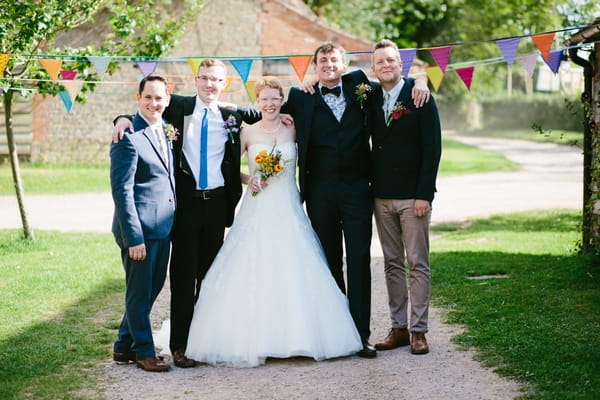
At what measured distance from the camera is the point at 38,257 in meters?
10.2

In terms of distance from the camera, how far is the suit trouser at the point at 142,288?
5.30 m

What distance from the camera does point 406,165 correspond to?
18.7 feet

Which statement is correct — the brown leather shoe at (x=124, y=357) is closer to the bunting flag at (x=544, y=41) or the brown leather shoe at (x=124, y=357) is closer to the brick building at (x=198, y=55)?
the bunting flag at (x=544, y=41)

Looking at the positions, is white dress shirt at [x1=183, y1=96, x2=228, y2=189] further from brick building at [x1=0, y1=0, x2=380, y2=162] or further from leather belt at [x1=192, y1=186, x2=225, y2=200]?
brick building at [x1=0, y1=0, x2=380, y2=162]

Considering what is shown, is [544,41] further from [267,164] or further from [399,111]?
[267,164]

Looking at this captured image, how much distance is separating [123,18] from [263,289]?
22.8 ft

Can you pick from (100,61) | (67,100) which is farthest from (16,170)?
(100,61)

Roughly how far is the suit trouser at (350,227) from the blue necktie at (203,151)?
75 cm

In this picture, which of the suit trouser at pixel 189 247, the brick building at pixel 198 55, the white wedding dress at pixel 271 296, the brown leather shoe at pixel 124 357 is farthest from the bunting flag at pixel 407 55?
the brick building at pixel 198 55

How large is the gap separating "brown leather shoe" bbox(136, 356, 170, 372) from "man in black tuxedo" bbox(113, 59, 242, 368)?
14cm

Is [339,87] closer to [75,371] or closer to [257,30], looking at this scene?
[75,371]

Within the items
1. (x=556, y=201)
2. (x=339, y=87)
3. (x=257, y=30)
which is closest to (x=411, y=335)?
(x=339, y=87)

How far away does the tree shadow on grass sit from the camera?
502 centimetres

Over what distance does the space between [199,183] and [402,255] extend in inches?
61.1
